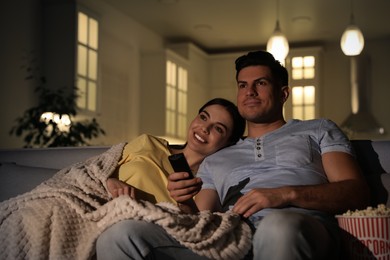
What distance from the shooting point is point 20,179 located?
7.55 ft

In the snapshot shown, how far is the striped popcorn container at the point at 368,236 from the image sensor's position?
4.79ft

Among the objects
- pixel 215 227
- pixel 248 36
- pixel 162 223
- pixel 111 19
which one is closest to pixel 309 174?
pixel 215 227

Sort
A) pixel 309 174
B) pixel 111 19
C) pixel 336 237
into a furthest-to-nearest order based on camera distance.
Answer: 1. pixel 111 19
2. pixel 309 174
3. pixel 336 237

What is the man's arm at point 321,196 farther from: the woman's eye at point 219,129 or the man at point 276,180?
the woman's eye at point 219,129

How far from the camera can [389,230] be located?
1.46 m

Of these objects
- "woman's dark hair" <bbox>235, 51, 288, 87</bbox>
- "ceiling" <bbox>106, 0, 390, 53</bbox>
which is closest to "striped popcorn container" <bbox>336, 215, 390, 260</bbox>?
"woman's dark hair" <bbox>235, 51, 288, 87</bbox>

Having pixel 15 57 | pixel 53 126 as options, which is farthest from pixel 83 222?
pixel 15 57

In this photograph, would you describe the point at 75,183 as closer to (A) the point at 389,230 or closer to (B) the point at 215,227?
(B) the point at 215,227

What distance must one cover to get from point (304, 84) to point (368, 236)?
6.56m

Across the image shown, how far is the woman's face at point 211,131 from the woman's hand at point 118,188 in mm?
325

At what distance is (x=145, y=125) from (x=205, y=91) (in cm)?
166

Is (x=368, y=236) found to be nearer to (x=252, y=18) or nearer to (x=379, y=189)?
(x=379, y=189)

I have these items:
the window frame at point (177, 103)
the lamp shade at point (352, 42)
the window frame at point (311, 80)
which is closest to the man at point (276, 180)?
the lamp shade at point (352, 42)

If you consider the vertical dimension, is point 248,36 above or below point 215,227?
above
